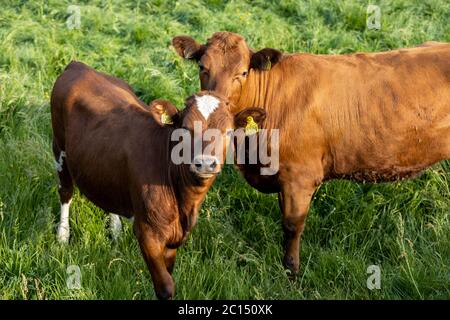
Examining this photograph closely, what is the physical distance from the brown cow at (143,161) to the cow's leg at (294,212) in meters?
0.99

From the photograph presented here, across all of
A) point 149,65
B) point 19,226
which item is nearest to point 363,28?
point 149,65

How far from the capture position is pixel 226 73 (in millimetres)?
6035

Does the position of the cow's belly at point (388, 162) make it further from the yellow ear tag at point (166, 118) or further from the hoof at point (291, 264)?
the yellow ear tag at point (166, 118)

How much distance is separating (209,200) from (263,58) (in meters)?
1.56

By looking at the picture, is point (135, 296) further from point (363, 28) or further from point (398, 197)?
point (363, 28)

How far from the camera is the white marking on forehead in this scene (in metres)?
5.05

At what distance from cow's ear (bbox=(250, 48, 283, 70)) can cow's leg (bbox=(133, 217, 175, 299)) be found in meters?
1.74

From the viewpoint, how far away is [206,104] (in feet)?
16.7

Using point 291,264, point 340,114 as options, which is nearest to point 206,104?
point 340,114

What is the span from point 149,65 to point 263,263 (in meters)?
3.51

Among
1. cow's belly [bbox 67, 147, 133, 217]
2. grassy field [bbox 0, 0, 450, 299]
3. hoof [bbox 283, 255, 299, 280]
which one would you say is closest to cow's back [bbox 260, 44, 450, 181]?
grassy field [bbox 0, 0, 450, 299]

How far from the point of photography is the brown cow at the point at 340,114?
622 centimetres

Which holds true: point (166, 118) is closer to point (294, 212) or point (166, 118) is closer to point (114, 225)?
point (294, 212)
